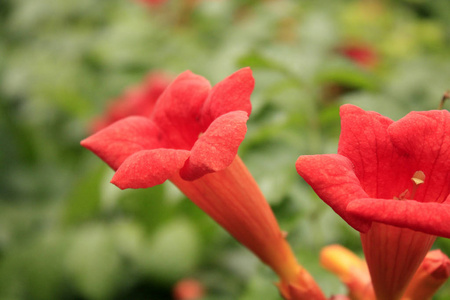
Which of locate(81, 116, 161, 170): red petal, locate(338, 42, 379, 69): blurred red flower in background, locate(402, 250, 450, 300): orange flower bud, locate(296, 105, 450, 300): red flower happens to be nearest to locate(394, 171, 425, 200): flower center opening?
locate(296, 105, 450, 300): red flower

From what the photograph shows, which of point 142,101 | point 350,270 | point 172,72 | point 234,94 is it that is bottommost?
point 350,270

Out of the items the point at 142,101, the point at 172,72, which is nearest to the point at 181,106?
the point at 142,101

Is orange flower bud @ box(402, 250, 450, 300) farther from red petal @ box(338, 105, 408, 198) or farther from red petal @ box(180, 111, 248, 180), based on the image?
red petal @ box(180, 111, 248, 180)

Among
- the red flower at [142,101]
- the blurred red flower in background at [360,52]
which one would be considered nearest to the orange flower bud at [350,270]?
the red flower at [142,101]

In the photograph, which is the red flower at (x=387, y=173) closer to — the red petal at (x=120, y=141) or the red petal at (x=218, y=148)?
the red petal at (x=218, y=148)

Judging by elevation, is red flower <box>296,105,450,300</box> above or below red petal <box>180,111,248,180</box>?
below

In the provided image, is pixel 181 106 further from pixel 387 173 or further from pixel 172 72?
pixel 172 72

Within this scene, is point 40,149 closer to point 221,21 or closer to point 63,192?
point 63,192
